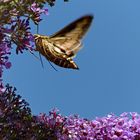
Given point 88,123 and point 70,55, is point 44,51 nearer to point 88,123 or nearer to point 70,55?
point 70,55

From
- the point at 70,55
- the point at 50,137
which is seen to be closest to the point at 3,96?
the point at 50,137

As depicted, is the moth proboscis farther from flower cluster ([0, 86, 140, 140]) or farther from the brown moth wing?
flower cluster ([0, 86, 140, 140])

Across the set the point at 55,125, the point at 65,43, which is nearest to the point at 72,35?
the point at 65,43

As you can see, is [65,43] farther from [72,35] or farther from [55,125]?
[55,125]

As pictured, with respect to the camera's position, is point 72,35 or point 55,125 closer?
point 72,35

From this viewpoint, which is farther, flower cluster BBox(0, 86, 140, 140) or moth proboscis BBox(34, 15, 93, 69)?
flower cluster BBox(0, 86, 140, 140)

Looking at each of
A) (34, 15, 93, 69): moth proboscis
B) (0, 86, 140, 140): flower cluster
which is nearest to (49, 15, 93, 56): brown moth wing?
(34, 15, 93, 69): moth proboscis

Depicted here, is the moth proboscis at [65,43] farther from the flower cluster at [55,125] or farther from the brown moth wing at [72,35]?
the flower cluster at [55,125]

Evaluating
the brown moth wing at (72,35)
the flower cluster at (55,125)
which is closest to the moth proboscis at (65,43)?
the brown moth wing at (72,35)
